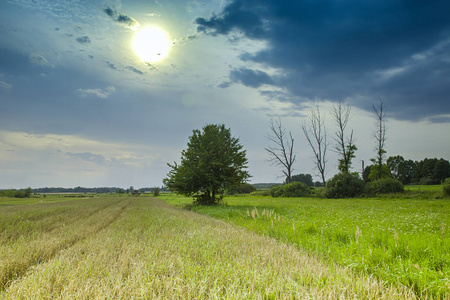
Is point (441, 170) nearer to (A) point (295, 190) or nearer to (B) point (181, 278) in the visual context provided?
(A) point (295, 190)

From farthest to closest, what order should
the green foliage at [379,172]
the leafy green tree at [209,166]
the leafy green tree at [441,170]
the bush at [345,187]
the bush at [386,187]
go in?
the leafy green tree at [441,170] < the green foliage at [379,172] < the bush at [345,187] < the bush at [386,187] < the leafy green tree at [209,166]

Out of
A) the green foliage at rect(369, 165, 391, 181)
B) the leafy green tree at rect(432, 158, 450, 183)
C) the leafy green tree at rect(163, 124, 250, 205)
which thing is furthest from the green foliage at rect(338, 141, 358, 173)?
the leafy green tree at rect(432, 158, 450, 183)

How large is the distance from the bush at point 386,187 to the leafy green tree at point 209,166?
2117 centimetres

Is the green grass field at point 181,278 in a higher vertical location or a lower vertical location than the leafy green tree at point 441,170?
lower

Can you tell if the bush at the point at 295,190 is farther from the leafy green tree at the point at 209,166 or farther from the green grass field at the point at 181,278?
the green grass field at the point at 181,278

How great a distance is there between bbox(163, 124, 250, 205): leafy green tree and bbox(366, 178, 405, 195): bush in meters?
21.2

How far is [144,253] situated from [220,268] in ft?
5.61

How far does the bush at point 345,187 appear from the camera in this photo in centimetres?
3662

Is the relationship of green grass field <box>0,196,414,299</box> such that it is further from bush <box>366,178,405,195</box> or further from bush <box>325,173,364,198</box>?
bush <box>325,173,364,198</box>

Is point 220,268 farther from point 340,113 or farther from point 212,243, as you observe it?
point 340,113

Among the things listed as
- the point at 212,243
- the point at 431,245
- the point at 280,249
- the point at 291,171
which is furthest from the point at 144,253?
the point at 291,171

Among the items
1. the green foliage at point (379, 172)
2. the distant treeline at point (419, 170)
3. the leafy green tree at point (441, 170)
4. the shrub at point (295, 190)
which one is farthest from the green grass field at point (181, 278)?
→ the leafy green tree at point (441, 170)

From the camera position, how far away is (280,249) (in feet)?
16.9

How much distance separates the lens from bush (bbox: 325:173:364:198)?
36.6 m
